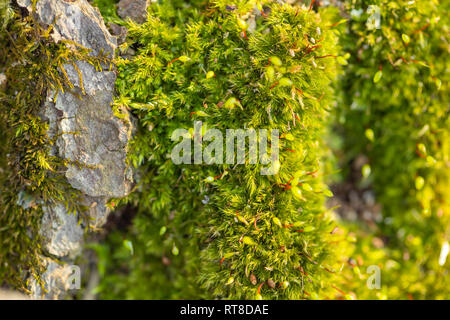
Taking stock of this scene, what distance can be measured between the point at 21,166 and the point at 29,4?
104 centimetres

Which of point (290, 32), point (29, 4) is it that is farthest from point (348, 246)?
point (29, 4)

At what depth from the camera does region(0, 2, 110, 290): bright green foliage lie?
1.83m

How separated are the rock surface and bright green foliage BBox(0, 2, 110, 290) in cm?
6

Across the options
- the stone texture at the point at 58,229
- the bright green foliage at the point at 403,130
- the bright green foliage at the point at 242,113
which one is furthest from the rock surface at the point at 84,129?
the bright green foliage at the point at 403,130

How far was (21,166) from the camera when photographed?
6.50ft

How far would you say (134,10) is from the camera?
1.96 meters

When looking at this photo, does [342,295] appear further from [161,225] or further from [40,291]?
[40,291]

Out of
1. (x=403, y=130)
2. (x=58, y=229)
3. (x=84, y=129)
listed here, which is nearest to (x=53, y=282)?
(x=58, y=229)

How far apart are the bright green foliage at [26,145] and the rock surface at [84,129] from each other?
2.3 inches

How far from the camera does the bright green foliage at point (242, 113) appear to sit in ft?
6.13

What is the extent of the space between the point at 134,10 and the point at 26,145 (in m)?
1.16

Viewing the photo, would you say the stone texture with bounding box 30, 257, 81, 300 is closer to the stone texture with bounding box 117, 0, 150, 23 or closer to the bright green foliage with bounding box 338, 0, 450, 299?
the stone texture with bounding box 117, 0, 150, 23

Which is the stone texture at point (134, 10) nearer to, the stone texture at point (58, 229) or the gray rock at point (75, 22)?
the gray rock at point (75, 22)
